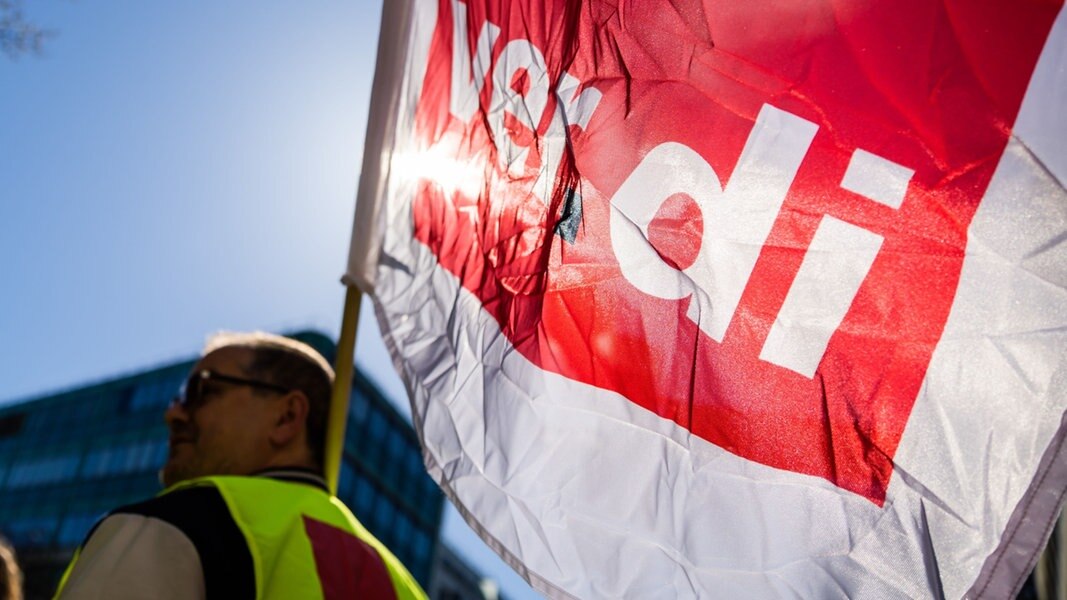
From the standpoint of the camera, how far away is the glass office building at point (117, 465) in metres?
43.7

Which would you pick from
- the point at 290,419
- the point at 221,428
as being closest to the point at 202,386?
the point at 221,428

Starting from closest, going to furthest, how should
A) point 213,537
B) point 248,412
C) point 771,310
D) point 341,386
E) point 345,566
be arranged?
point 771,310
point 213,537
point 345,566
point 248,412
point 341,386

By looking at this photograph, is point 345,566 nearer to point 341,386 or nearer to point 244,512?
point 244,512

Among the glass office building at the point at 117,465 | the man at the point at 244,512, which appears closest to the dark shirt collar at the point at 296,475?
the man at the point at 244,512

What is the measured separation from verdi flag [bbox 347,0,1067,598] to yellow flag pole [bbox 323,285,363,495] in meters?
0.63

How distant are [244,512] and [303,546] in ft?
0.50

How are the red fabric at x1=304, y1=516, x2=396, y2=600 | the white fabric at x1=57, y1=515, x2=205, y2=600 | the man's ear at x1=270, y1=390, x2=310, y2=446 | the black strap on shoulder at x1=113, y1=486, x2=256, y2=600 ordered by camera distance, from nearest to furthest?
1. the white fabric at x1=57, y1=515, x2=205, y2=600
2. the black strap on shoulder at x1=113, y1=486, x2=256, y2=600
3. the red fabric at x1=304, y1=516, x2=396, y2=600
4. the man's ear at x1=270, y1=390, x2=310, y2=446

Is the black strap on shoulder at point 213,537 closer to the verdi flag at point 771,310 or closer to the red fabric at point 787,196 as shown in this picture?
the verdi flag at point 771,310

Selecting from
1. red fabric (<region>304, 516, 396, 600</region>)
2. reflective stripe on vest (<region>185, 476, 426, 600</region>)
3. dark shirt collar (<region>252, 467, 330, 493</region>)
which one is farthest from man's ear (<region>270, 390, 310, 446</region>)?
red fabric (<region>304, 516, 396, 600</region>)

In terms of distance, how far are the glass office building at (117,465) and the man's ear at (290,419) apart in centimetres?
4081

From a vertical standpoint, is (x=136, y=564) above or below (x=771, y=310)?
below

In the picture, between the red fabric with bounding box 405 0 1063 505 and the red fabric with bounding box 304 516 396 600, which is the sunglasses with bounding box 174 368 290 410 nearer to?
the red fabric with bounding box 304 516 396 600

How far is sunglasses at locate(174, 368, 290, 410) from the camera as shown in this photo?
2922mm

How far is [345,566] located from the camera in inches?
93.2
